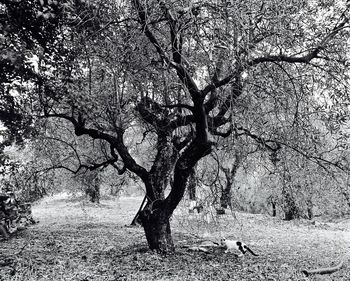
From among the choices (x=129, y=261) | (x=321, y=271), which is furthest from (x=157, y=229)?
(x=321, y=271)

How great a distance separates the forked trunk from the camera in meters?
9.51

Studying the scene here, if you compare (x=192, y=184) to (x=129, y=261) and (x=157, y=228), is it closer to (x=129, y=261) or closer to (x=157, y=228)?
(x=157, y=228)

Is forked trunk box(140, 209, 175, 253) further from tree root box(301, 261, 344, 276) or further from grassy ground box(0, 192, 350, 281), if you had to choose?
tree root box(301, 261, 344, 276)

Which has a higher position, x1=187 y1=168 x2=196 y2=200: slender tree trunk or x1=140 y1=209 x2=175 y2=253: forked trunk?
x1=187 y1=168 x2=196 y2=200: slender tree trunk

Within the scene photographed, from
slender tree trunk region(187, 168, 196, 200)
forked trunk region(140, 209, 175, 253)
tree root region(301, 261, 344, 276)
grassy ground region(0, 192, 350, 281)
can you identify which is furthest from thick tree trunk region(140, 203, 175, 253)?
tree root region(301, 261, 344, 276)

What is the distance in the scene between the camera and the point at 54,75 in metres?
7.41

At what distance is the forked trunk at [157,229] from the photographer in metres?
9.51

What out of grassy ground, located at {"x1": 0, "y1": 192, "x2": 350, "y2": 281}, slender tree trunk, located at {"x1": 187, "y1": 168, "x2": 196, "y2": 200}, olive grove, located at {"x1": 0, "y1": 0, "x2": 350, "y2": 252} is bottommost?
grassy ground, located at {"x1": 0, "y1": 192, "x2": 350, "y2": 281}

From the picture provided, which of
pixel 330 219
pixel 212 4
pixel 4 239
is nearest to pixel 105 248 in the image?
pixel 4 239

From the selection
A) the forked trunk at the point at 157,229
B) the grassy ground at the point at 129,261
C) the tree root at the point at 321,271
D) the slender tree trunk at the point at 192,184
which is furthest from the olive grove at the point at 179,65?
the tree root at the point at 321,271

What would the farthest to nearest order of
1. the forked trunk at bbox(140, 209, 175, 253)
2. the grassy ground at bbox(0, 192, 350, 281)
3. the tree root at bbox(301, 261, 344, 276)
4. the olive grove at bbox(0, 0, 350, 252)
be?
1. the forked trunk at bbox(140, 209, 175, 253)
2. the tree root at bbox(301, 261, 344, 276)
3. the grassy ground at bbox(0, 192, 350, 281)
4. the olive grove at bbox(0, 0, 350, 252)

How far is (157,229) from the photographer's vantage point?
375 inches

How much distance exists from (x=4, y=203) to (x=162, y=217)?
8.97 m

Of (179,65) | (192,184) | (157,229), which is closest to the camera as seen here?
(179,65)
